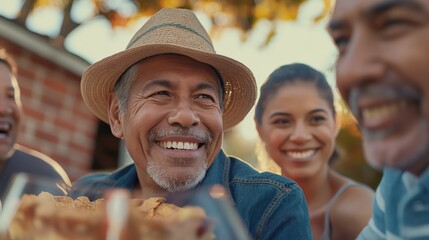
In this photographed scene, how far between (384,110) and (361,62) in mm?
99

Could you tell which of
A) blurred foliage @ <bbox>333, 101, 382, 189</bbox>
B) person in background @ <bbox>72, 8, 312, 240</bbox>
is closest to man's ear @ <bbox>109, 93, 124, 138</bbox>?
person in background @ <bbox>72, 8, 312, 240</bbox>

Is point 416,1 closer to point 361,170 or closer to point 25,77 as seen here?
point 25,77

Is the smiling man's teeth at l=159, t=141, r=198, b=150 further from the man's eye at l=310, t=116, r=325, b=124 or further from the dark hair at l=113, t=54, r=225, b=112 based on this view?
the man's eye at l=310, t=116, r=325, b=124

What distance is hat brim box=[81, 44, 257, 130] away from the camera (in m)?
2.47

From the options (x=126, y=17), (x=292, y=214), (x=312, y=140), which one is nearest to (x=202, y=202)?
(x=292, y=214)

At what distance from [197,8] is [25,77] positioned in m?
5.24

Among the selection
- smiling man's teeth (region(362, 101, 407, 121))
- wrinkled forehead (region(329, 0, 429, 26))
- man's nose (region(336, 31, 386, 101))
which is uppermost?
wrinkled forehead (region(329, 0, 429, 26))

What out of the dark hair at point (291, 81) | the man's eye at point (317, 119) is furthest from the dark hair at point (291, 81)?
the man's eye at point (317, 119)

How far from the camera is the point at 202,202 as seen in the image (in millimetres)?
1020

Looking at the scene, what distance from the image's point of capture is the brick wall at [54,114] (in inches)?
243

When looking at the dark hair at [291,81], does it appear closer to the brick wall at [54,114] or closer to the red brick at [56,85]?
the brick wall at [54,114]

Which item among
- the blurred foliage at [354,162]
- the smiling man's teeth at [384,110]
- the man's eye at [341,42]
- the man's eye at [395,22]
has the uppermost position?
the man's eye at [395,22]

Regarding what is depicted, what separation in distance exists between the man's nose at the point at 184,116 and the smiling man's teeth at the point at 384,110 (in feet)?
3.69

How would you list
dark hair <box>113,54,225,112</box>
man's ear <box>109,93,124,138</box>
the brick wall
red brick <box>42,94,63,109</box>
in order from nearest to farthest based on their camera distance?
dark hair <box>113,54,225,112</box>
man's ear <box>109,93,124,138</box>
the brick wall
red brick <box>42,94,63,109</box>
